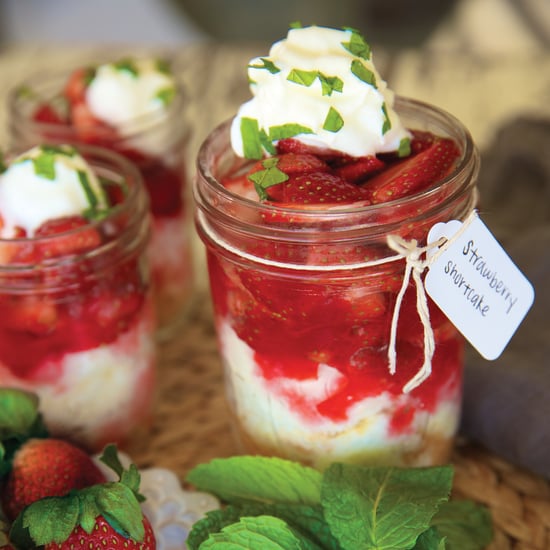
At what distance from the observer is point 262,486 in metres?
0.86

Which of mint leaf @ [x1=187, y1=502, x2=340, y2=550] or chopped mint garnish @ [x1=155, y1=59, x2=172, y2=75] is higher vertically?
chopped mint garnish @ [x1=155, y1=59, x2=172, y2=75]

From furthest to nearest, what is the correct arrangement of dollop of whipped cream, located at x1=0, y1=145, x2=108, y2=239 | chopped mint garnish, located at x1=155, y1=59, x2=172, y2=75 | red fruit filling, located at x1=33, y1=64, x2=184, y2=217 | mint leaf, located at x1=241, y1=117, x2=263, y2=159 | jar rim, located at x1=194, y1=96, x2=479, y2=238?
chopped mint garnish, located at x1=155, y1=59, x2=172, y2=75, red fruit filling, located at x1=33, y1=64, x2=184, y2=217, dollop of whipped cream, located at x1=0, y1=145, x2=108, y2=239, mint leaf, located at x1=241, y1=117, x2=263, y2=159, jar rim, located at x1=194, y1=96, x2=479, y2=238

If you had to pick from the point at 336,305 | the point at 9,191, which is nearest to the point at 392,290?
the point at 336,305

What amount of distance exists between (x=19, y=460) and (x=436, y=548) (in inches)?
16.5

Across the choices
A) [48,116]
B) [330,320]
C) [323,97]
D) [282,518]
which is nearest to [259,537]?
[282,518]

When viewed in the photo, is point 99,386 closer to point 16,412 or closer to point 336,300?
point 16,412

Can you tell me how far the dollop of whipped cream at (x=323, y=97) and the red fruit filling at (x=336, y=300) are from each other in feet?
0.06

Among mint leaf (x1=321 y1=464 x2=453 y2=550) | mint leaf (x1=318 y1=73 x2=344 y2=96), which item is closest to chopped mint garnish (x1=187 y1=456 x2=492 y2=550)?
mint leaf (x1=321 y1=464 x2=453 y2=550)

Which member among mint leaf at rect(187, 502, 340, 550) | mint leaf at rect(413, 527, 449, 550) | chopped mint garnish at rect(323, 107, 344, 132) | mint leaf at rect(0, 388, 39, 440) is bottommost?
mint leaf at rect(187, 502, 340, 550)

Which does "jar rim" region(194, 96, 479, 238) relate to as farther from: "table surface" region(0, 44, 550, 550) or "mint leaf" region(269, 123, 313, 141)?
"table surface" region(0, 44, 550, 550)

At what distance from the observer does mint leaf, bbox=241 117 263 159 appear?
0.84m

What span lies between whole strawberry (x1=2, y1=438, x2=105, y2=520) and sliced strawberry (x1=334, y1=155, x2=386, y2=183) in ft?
1.30

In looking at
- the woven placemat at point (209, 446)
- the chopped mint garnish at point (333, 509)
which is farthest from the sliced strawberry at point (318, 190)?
the woven placemat at point (209, 446)

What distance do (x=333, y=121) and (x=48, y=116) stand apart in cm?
61
